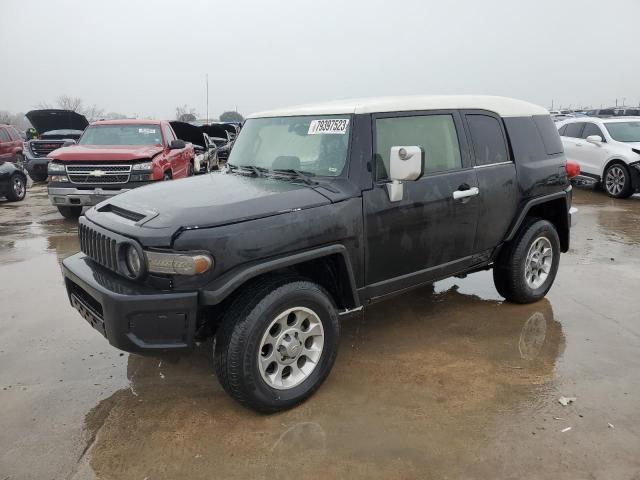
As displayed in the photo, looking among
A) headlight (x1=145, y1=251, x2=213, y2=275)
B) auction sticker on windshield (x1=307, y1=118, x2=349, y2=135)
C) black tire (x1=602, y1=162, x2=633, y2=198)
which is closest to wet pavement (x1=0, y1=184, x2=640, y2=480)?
headlight (x1=145, y1=251, x2=213, y2=275)

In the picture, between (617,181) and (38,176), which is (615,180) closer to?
(617,181)

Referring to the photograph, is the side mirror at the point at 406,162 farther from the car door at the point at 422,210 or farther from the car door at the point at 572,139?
the car door at the point at 572,139

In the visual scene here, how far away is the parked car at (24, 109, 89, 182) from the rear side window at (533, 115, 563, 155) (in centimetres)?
1286

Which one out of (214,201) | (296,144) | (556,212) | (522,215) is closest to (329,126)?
(296,144)

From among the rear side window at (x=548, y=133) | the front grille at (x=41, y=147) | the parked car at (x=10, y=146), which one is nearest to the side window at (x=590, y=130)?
the rear side window at (x=548, y=133)

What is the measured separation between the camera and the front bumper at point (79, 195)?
8.09 metres

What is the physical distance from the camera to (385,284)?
3572 millimetres

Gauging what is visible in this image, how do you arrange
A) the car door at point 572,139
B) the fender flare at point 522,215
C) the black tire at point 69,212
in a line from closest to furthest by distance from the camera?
the fender flare at point 522,215 < the black tire at point 69,212 < the car door at point 572,139

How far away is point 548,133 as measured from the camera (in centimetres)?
477

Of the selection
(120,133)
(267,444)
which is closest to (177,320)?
(267,444)

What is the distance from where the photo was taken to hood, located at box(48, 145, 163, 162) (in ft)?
27.1

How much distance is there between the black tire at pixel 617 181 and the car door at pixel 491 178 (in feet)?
26.7

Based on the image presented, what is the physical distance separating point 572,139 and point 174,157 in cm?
948

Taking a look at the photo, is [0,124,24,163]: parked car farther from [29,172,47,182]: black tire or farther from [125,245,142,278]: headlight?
[125,245,142,278]: headlight
